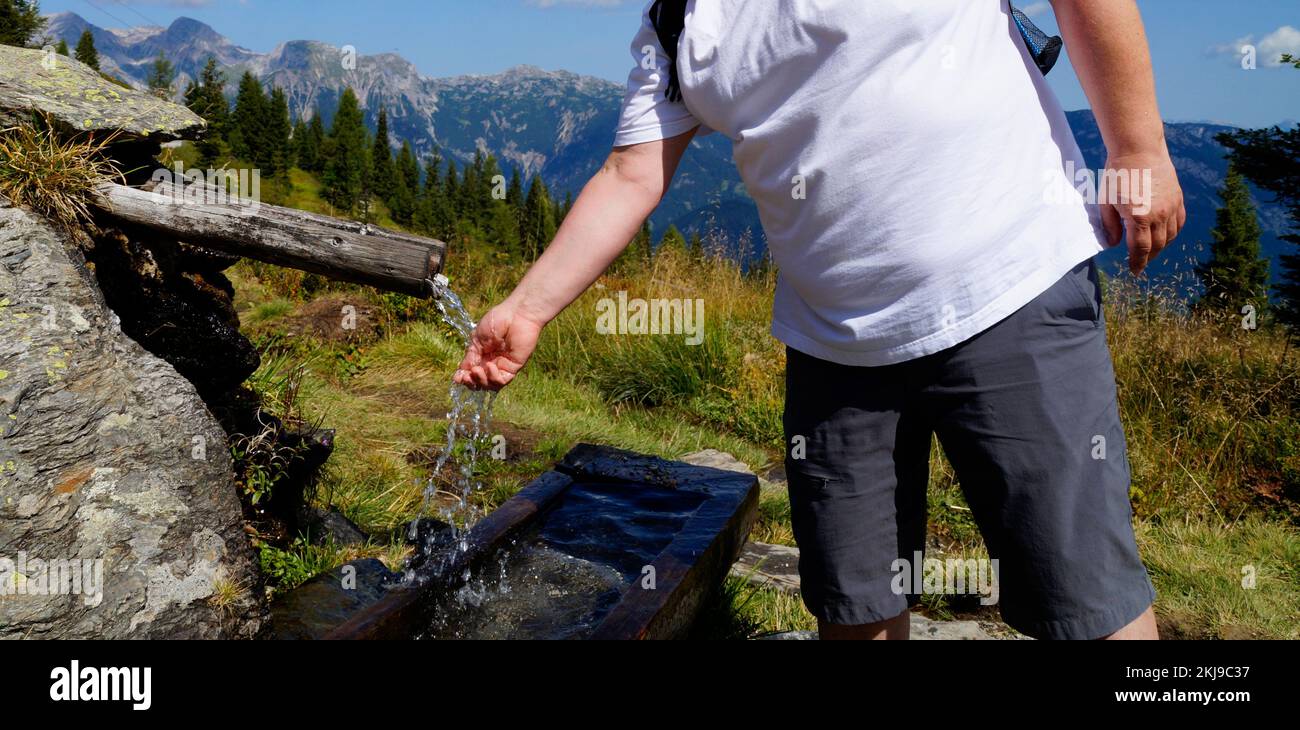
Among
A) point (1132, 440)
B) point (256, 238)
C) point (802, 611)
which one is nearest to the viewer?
point (256, 238)

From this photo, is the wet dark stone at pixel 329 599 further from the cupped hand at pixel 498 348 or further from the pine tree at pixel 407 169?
the pine tree at pixel 407 169

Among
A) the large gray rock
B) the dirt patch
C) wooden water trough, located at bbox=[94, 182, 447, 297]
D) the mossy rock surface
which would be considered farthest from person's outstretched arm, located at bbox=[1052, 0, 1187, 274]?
the dirt patch

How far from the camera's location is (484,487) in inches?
200

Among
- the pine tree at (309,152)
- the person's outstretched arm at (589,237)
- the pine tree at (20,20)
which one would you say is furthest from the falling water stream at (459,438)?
the pine tree at (309,152)

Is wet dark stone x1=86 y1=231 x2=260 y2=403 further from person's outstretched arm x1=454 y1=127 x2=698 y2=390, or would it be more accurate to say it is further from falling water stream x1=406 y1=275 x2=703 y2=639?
person's outstretched arm x1=454 y1=127 x2=698 y2=390

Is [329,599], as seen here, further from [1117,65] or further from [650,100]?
[1117,65]

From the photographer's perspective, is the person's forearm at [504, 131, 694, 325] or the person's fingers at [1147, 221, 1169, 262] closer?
the person's fingers at [1147, 221, 1169, 262]

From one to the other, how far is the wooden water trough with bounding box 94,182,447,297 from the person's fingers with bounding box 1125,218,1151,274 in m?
1.84

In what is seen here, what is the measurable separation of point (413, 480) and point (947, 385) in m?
3.82

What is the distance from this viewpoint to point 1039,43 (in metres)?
1.63

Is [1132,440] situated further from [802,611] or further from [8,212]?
[8,212]

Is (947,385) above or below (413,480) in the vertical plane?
above

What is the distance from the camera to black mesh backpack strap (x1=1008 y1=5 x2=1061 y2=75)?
5.29 feet
